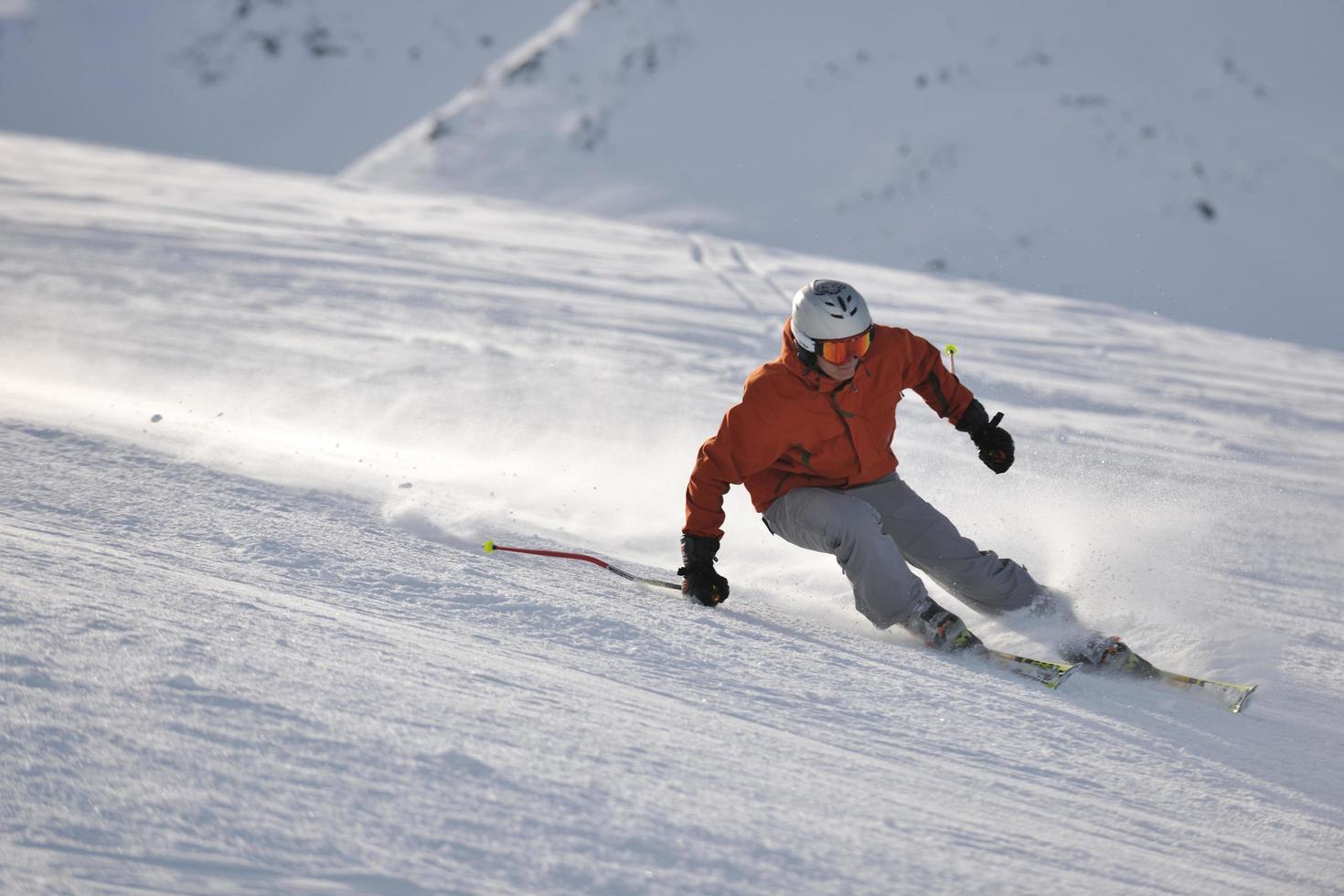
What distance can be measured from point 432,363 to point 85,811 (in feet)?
18.4

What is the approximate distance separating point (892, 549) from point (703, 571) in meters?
0.62

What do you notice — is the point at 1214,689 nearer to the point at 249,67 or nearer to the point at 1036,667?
the point at 1036,667

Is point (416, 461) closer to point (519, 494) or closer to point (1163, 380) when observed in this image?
point (519, 494)

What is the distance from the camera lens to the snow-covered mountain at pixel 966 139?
1577 cm

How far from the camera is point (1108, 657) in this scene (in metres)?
3.43

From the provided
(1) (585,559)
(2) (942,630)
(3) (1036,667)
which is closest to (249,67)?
(1) (585,559)

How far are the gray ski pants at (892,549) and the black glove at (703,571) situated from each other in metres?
0.27

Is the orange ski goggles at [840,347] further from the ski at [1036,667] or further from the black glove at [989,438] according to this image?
the ski at [1036,667]

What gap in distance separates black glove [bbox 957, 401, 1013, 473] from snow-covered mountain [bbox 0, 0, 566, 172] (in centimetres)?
2316

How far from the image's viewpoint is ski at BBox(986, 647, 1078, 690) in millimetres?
3281

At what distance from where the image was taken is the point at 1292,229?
16.1 m

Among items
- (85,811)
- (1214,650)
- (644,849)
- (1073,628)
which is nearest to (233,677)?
(85,811)

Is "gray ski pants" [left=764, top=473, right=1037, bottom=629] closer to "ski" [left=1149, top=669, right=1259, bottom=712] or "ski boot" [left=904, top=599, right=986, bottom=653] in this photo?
"ski boot" [left=904, top=599, right=986, bottom=653]

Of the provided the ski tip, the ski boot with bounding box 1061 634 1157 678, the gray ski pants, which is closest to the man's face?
the gray ski pants
